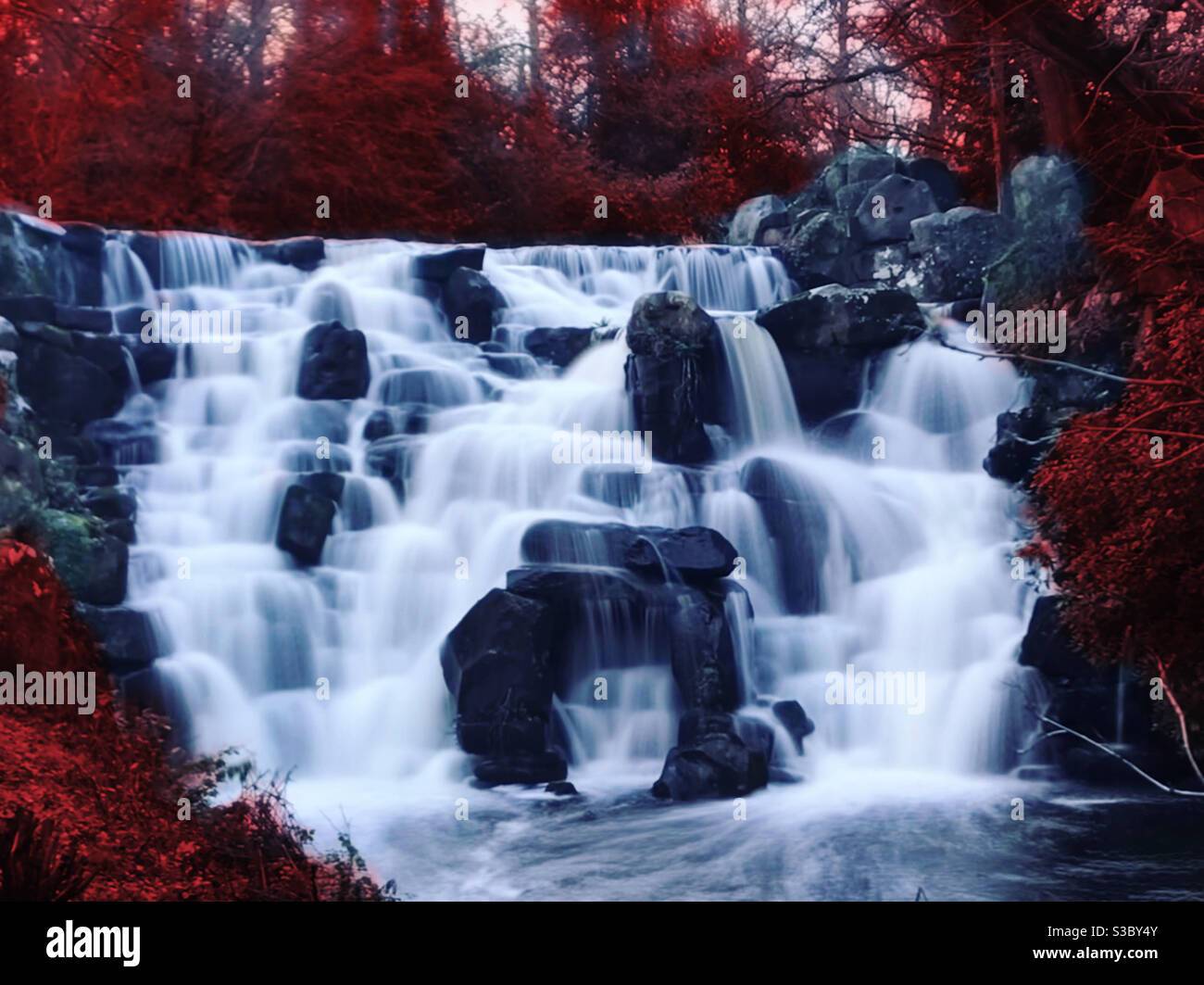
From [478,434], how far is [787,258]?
2.38m

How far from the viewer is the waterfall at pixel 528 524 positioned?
299 inches

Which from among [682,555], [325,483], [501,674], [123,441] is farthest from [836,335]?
[123,441]

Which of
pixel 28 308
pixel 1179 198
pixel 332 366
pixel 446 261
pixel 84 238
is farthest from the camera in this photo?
pixel 446 261

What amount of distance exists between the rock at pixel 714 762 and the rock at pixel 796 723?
0.16 m

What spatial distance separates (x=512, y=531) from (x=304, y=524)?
1.28m

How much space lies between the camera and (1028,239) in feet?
27.0

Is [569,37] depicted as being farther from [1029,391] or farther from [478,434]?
[1029,391]

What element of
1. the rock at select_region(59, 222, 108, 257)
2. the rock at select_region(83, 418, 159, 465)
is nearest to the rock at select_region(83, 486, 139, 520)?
the rock at select_region(83, 418, 159, 465)

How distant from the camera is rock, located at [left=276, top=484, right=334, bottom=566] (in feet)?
26.4

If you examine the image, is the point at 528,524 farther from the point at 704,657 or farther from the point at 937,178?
the point at 937,178

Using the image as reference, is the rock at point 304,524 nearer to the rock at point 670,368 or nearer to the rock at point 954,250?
the rock at point 670,368

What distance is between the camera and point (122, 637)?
7.56 metres

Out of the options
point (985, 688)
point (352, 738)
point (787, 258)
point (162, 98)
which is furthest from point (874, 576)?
point (162, 98)
